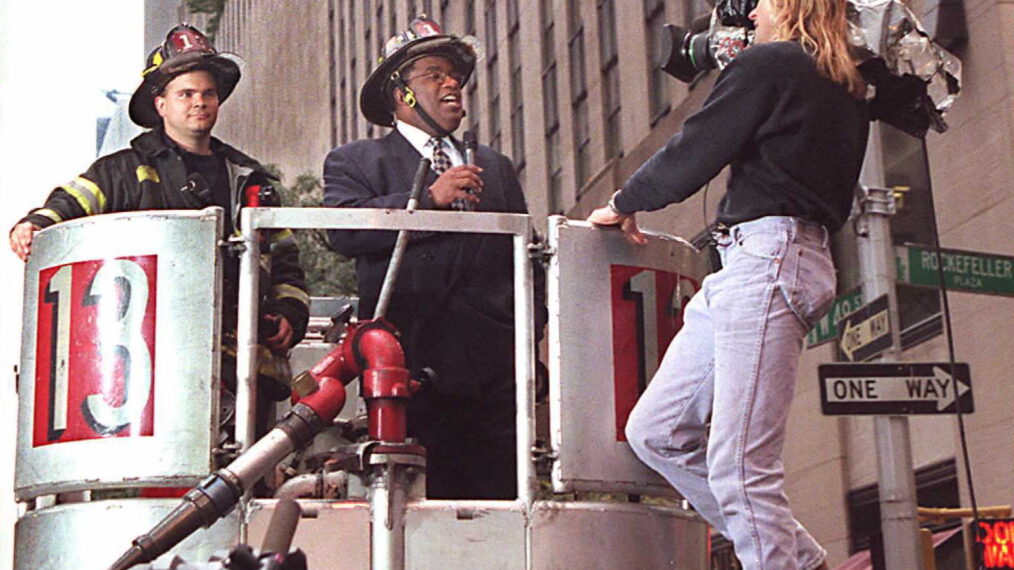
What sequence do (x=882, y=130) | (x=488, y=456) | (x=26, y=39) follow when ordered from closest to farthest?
→ (x=488, y=456), (x=26, y=39), (x=882, y=130)

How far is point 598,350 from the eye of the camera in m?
4.79

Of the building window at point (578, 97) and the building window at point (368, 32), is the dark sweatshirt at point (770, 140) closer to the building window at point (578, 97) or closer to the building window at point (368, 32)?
the building window at point (578, 97)

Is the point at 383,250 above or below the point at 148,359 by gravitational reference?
above

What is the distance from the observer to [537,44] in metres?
32.7

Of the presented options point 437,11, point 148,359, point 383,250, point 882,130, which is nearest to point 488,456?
point 383,250

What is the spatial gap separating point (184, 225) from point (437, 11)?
3681cm

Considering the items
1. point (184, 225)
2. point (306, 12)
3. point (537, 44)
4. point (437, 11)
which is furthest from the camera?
point (306, 12)

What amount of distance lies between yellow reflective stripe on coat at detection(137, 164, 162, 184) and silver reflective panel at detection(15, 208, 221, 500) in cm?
76

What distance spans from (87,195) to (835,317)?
678 cm

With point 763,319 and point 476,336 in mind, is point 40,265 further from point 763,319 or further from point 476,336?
point 763,319

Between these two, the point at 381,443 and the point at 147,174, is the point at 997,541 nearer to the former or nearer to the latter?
the point at 147,174

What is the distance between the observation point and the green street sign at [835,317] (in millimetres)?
11016

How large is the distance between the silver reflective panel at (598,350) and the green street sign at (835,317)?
6.16 meters

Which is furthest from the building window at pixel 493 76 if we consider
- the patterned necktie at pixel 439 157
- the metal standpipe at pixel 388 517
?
the metal standpipe at pixel 388 517
